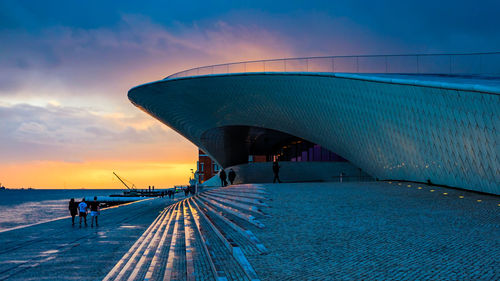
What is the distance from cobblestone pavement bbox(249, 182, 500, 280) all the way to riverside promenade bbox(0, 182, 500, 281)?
0.02 m

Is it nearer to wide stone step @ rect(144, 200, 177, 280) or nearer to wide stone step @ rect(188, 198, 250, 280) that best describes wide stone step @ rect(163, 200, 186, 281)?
wide stone step @ rect(144, 200, 177, 280)

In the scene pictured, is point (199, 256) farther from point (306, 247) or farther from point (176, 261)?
point (306, 247)

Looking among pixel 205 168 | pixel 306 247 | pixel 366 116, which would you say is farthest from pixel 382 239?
pixel 205 168

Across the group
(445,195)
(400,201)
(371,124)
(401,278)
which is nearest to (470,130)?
(445,195)

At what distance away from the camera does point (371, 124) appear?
22.9 m

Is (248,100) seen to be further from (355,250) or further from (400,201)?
(355,250)

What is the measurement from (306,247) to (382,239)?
159 cm

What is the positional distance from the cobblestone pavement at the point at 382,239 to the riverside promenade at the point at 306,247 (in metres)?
0.02

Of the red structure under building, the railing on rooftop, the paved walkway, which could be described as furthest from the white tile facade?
the red structure under building

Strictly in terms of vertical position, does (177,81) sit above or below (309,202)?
above

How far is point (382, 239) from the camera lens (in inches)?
319

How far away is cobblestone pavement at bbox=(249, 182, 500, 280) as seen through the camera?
19.6 ft

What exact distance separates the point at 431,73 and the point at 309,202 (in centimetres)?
1282

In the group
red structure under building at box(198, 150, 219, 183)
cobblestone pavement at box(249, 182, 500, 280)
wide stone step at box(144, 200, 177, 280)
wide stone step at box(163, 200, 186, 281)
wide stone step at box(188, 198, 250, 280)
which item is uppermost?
red structure under building at box(198, 150, 219, 183)
